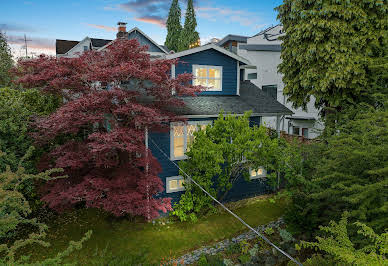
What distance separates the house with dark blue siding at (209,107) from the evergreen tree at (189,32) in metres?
37.4

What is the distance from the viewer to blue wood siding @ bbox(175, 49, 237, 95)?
1170 centimetres

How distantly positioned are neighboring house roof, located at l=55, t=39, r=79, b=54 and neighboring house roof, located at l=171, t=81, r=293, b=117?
29826mm

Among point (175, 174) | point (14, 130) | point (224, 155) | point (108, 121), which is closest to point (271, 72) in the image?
point (224, 155)

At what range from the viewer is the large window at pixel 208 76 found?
40.1 ft

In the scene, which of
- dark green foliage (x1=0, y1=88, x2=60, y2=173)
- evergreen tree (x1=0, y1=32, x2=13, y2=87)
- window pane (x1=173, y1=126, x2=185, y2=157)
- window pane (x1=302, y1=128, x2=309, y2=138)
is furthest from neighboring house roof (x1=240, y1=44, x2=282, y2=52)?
evergreen tree (x1=0, y1=32, x2=13, y2=87)

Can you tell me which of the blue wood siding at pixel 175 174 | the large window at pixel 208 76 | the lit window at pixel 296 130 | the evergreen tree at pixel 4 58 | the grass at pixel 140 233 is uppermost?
Answer: the evergreen tree at pixel 4 58

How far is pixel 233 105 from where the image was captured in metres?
12.0

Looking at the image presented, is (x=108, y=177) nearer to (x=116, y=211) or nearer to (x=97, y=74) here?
(x=116, y=211)

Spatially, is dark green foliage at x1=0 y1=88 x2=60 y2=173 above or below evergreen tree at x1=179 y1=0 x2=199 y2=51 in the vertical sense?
below

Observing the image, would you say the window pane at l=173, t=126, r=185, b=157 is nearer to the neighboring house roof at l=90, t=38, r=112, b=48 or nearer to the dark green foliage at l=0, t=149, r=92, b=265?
the dark green foliage at l=0, t=149, r=92, b=265

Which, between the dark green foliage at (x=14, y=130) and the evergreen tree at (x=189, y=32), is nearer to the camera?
the dark green foliage at (x=14, y=130)

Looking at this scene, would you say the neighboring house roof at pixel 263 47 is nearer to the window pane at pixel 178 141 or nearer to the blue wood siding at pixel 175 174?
the blue wood siding at pixel 175 174

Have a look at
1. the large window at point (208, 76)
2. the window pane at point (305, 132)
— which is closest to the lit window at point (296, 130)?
the window pane at point (305, 132)

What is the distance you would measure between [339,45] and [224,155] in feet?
25.9
